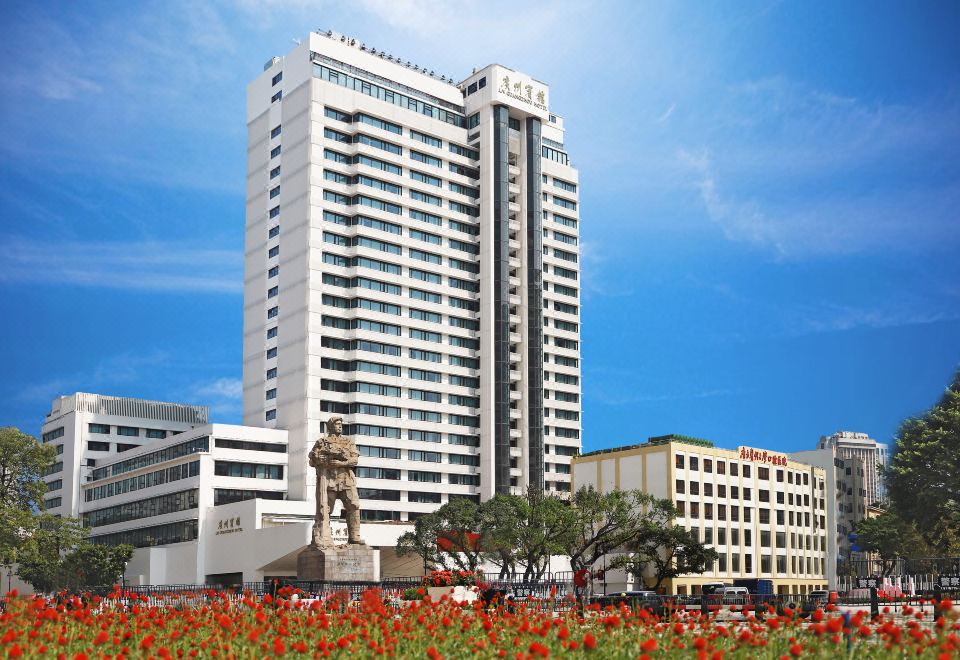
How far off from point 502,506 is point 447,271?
4352 centimetres

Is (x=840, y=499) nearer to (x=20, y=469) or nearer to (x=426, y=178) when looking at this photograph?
(x=426, y=178)

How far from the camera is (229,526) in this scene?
100 metres

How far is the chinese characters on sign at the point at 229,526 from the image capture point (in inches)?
3907

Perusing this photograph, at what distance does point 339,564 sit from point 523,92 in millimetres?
88460

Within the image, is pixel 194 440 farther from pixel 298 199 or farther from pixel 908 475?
pixel 908 475

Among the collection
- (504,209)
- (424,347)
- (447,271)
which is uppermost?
(504,209)

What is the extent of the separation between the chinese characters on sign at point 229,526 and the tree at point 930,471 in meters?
56.4

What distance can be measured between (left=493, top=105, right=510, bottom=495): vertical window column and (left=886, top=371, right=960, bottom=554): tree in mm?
43074

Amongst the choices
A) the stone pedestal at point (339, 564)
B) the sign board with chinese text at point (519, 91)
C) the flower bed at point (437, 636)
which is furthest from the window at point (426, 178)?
the flower bed at point (437, 636)

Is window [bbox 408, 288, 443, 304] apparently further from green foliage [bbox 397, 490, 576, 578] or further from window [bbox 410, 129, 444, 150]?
green foliage [bbox 397, 490, 576, 578]

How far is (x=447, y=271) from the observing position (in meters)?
122

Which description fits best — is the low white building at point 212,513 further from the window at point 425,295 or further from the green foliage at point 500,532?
the window at point 425,295

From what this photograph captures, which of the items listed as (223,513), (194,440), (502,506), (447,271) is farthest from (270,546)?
(447,271)

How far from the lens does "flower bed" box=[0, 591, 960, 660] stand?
14.4 m
